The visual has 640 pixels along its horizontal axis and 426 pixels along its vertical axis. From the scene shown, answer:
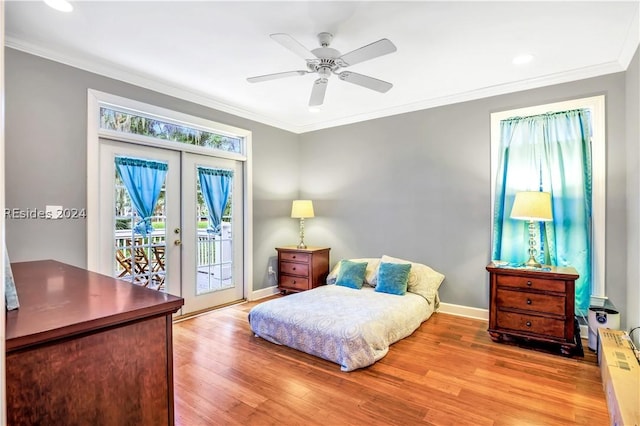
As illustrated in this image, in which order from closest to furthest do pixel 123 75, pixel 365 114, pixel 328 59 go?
pixel 328 59 → pixel 123 75 → pixel 365 114

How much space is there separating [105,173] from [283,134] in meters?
2.59

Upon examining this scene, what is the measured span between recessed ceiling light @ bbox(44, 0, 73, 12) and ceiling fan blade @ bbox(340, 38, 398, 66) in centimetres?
187

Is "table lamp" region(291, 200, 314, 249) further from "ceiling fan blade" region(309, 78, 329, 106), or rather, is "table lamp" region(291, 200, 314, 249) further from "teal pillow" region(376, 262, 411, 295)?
"ceiling fan blade" region(309, 78, 329, 106)

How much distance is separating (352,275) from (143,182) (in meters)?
2.64

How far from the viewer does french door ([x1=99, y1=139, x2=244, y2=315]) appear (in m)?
3.27

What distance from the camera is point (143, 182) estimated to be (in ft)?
11.5

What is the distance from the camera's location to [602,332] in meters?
2.55

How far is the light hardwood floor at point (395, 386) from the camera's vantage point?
1981 mm

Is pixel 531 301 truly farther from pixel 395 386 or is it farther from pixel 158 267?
pixel 158 267

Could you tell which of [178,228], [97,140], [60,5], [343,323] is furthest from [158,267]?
[60,5]

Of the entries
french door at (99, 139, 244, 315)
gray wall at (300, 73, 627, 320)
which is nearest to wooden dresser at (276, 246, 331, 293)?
gray wall at (300, 73, 627, 320)

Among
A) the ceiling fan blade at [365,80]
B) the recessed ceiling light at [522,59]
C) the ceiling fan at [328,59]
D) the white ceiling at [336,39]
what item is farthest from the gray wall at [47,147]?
the recessed ceiling light at [522,59]

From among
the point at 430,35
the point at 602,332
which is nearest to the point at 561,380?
the point at 602,332

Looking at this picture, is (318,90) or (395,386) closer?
(395,386)
